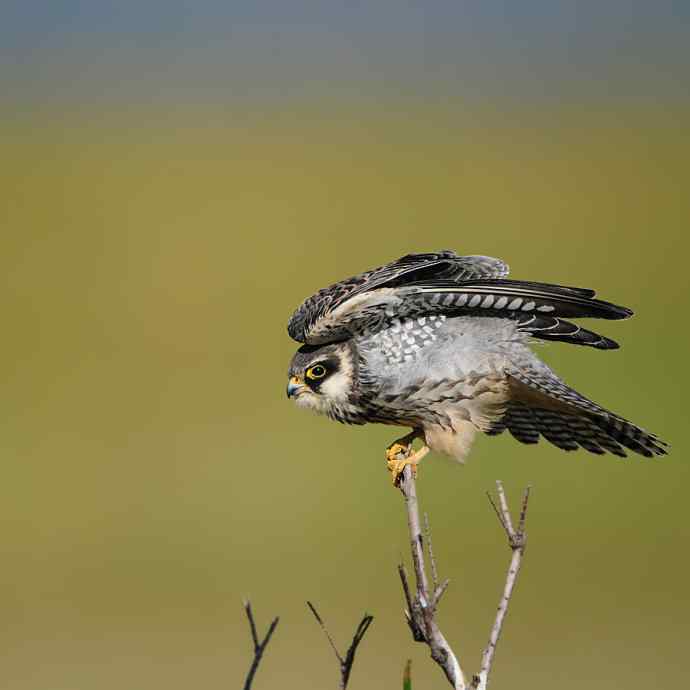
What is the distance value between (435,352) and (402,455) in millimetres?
561

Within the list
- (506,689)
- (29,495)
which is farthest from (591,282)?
(506,689)

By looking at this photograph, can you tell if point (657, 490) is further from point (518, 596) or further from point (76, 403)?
point (76, 403)

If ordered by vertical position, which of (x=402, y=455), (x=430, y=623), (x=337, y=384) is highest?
(x=337, y=384)

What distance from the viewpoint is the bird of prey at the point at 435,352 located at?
5.24 metres

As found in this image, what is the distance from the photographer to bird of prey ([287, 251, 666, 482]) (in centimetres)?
524

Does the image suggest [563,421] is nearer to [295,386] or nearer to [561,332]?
[561,332]

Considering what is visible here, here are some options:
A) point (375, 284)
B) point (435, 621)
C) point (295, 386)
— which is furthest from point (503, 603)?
point (295, 386)

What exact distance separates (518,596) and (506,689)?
3108 millimetres

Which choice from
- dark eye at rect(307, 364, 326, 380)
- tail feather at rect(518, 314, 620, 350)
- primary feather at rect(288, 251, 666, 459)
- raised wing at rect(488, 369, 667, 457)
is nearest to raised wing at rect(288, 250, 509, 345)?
primary feather at rect(288, 251, 666, 459)

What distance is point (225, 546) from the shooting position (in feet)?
53.3

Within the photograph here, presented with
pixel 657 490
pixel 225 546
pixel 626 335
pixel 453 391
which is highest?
pixel 626 335

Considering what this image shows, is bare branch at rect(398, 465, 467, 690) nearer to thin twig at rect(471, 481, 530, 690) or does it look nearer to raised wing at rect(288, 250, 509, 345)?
thin twig at rect(471, 481, 530, 690)

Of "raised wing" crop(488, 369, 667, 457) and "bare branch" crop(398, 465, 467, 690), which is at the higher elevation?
"raised wing" crop(488, 369, 667, 457)

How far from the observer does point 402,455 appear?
5867 mm
